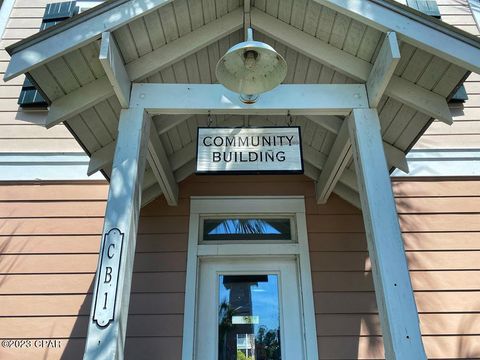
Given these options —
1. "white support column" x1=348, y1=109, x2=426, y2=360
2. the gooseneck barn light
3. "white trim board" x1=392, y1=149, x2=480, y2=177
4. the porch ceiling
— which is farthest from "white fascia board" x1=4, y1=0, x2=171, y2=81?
"white trim board" x1=392, y1=149, x2=480, y2=177

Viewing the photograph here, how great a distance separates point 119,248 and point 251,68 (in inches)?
46.6

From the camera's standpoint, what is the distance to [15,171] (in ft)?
11.8

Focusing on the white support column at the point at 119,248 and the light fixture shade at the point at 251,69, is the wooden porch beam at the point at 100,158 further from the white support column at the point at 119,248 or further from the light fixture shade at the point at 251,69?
the light fixture shade at the point at 251,69

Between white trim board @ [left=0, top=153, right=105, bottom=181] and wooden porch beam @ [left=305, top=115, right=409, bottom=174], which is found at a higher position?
white trim board @ [left=0, top=153, right=105, bottom=181]

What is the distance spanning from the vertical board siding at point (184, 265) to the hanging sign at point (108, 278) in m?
1.33

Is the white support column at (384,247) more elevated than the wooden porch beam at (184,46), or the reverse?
the wooden porch beam at (184,46)

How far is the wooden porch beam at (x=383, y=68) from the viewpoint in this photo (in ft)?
6.79

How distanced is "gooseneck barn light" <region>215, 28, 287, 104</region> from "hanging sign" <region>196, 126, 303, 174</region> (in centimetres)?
25

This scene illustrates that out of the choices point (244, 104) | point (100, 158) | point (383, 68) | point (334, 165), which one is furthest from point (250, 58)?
point (100, 158)

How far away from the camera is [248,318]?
3.08 m

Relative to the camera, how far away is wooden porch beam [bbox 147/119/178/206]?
282 centimetres

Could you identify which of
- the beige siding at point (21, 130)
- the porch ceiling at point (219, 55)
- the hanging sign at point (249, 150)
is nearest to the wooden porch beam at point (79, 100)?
the porch ceiling at point (219, 55)

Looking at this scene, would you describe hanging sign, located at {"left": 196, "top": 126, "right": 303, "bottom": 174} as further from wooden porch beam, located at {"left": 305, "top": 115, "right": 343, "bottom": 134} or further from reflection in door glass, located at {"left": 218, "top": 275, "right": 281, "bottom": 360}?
reflection in door glass, located at {"left": 218, "top": 275, "right": 281, "bottom": 360}

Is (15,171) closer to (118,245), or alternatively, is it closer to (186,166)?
(186,166)
